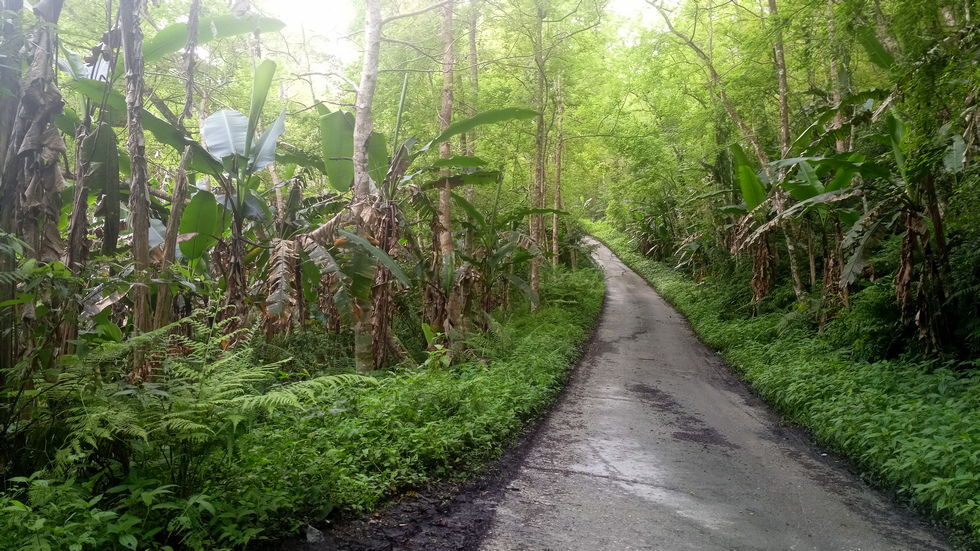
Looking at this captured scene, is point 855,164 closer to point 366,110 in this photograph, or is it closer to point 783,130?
point 783,130

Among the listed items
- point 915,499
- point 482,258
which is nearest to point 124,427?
point 915,499

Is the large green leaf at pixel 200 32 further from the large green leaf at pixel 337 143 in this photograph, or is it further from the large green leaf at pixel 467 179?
the large green leaf at pixel 467 179

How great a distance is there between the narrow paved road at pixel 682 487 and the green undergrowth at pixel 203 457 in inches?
39.5

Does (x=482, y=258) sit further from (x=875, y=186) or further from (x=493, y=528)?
(x=493, y=528)

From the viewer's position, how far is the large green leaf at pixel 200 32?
5.74 metres

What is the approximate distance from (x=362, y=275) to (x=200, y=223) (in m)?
2.02

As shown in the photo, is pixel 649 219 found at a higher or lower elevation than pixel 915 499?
higher

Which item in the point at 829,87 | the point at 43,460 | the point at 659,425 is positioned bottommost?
the point at 659,425

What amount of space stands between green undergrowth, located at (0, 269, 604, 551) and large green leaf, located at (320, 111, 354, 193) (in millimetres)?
4434

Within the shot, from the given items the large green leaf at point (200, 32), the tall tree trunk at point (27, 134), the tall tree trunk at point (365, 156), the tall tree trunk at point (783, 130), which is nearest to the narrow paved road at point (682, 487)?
the tall tree trunk at point (365, 156)

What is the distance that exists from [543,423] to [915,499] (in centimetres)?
391

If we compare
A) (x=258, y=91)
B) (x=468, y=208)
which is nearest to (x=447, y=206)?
(x=468, y=208)

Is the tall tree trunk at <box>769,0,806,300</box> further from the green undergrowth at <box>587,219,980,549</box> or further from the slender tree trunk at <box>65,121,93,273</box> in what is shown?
the slender tree trunk at <box>65,121,93,273</box>

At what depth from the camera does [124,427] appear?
3.18 m
